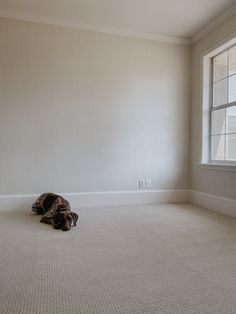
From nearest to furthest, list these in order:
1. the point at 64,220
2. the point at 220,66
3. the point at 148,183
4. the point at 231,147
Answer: the point at 64,220 → the point at 231,147 → the point at 220,66 → the point at 148,183

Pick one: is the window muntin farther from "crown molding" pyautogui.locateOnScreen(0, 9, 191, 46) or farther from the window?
"crown molding" pyautogui.locateOnScreen(0, 9, 191, 46)

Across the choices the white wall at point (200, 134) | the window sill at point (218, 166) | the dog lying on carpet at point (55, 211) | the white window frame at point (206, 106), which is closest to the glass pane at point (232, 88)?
the white window frame at point (206, 106)

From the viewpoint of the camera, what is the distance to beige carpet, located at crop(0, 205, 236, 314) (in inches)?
52.6

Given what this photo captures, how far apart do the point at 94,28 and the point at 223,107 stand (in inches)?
82.7

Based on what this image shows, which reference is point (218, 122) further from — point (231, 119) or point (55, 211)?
point (55, 211)

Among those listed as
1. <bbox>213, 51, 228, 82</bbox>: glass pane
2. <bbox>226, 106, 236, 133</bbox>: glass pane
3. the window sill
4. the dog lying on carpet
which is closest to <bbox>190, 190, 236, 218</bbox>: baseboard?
the window sill

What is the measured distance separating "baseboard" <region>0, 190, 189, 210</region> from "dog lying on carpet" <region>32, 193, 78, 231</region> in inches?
11.3

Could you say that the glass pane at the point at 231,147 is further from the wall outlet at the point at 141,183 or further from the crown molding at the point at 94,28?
the crown molding at the point at 94,28

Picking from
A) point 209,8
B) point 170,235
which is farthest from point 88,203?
point 209,8

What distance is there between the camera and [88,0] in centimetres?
308

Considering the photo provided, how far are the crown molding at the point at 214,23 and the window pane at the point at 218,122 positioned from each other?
113 cm

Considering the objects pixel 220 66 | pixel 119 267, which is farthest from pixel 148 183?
pixel 119 267

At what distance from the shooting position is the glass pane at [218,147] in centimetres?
363

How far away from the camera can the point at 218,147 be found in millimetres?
3729
